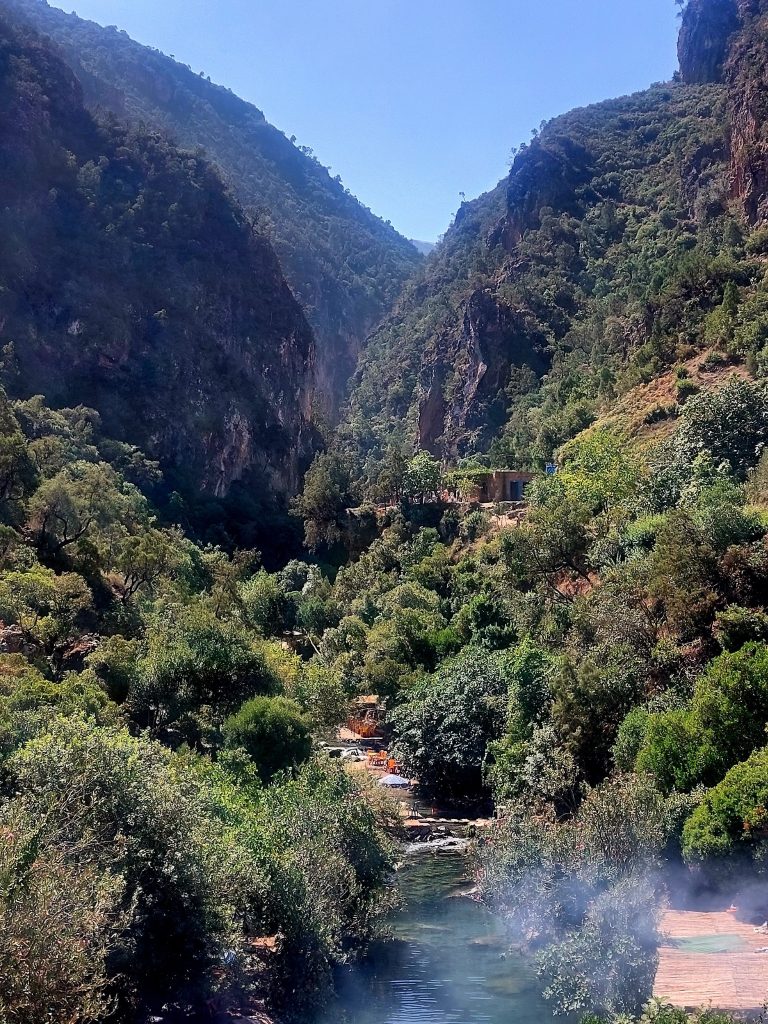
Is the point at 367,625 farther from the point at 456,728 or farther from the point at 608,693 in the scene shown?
the point at 608,693

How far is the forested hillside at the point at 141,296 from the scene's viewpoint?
78.9 metres

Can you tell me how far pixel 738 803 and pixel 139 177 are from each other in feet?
317

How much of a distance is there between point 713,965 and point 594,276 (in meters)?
92.3

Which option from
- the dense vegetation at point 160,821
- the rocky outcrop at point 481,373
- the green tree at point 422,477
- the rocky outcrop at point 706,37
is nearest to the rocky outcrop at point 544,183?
the rocky outcrop at point 481,373

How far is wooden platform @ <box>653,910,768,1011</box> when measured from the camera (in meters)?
11.8

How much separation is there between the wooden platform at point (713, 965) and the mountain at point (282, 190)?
12979cm

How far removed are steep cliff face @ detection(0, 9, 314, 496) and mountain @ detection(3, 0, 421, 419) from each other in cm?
3759

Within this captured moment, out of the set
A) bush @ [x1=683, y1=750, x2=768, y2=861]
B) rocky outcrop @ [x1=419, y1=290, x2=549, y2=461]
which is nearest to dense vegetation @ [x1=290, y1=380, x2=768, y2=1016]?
bush @ [x1=683, y1=750, x2=768, y2=861]

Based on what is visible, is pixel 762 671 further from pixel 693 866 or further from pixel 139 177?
pixel 139 177

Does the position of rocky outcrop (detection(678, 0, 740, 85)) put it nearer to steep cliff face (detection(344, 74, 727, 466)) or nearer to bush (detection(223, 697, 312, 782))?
steep cliff face (detection(344, 74, 727, 466))

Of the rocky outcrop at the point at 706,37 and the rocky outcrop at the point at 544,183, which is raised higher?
the rocky outcrop at the point at 706,37

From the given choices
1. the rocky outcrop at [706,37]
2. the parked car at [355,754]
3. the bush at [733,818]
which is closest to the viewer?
the bush at [733,818]

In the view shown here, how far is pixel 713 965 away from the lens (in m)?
13.0

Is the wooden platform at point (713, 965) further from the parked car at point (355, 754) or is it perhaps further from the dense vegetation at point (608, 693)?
the parked car at point (355, 754)
